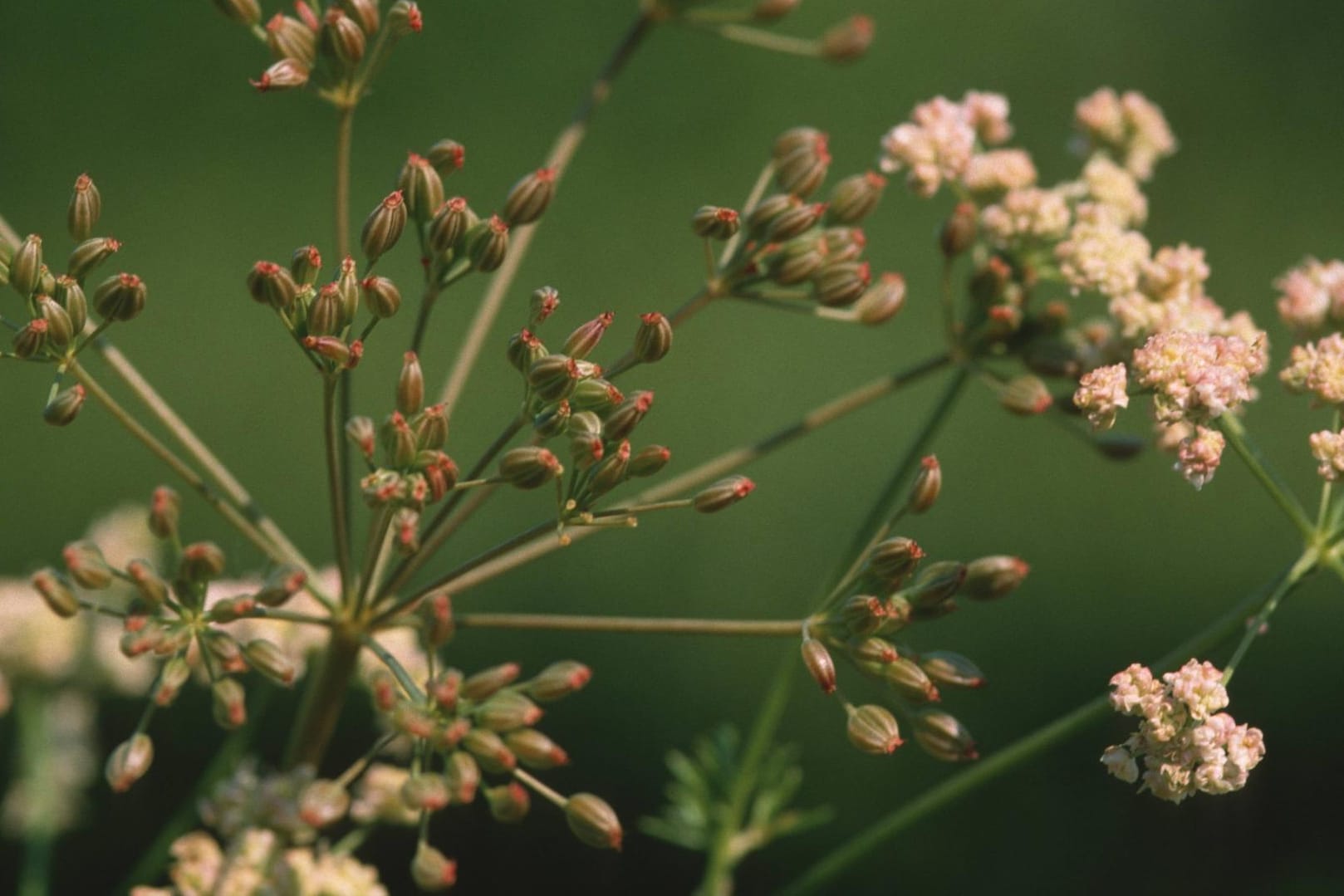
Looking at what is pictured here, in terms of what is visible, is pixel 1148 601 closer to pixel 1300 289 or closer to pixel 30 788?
pixel 1300 289

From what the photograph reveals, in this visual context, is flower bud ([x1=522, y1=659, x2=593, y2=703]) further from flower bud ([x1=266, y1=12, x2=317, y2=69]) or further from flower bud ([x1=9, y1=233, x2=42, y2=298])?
flower bud ([x1=266, y1=12, x2=317, y2=69])

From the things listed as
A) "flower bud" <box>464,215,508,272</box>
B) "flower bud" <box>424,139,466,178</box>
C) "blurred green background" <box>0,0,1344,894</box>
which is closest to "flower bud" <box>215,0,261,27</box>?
"flower bud" <box>424,139,466,178</box>

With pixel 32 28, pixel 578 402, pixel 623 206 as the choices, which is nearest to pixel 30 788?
pixel 578 402

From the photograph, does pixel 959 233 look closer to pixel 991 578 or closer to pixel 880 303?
pixel 880 303

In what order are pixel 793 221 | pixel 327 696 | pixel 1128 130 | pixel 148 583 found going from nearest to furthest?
pixel 148 583, pixel 327 696, pixel 793 221, pixel 1128 130

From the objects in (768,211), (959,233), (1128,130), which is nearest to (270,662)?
(768,211)
